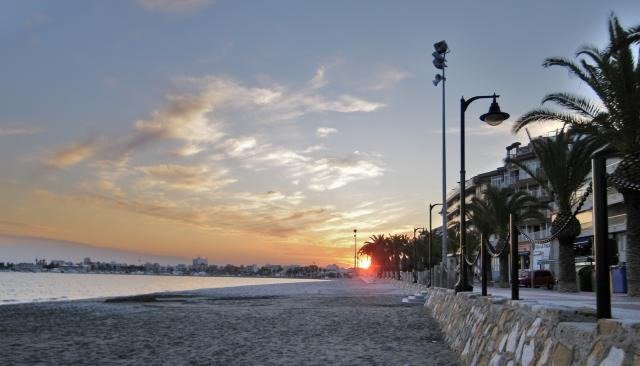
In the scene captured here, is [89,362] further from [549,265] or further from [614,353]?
[549,265]

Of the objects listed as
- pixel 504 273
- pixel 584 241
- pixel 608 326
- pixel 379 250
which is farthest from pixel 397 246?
pixel 608 326

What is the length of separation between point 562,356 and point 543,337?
726 millimetres

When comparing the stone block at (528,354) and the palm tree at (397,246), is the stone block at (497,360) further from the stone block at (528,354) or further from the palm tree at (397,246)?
the palm tree at (397,246)

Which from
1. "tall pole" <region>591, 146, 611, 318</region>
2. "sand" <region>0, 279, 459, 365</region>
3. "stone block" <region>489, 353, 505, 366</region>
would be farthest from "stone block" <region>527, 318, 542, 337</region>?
"sand" <region>0, 279, 459, 365</region>

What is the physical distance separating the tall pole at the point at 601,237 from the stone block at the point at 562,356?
416 mm

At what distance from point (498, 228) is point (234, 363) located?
112ft

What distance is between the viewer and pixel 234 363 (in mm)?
11297

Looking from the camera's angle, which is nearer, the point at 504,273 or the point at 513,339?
the point at 513,339

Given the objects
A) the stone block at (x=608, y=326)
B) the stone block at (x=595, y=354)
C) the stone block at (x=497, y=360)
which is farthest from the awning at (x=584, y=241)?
the stone block at (x=595, y=354)

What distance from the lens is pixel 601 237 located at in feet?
17.3

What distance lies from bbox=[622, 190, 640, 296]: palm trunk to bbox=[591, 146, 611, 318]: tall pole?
1636 cm

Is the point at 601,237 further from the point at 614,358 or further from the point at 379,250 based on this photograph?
the point at 379,250

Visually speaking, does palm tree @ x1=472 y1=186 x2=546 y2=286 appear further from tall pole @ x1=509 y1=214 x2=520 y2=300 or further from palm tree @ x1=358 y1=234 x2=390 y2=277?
palm tree @ x1=358 y1=234 x2=390 y2=277

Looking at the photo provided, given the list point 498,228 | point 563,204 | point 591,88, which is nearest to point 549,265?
point 498,228
